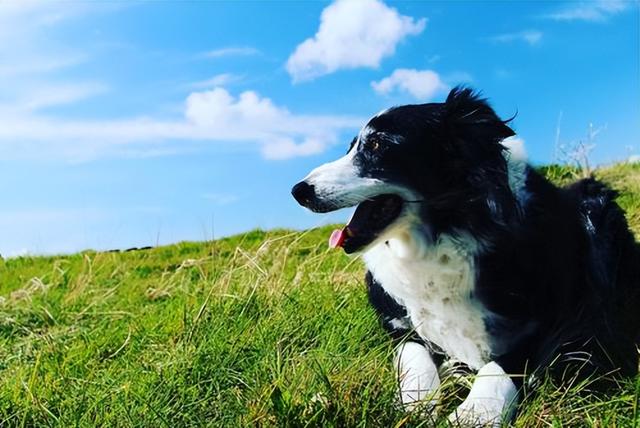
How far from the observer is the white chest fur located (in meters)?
3.59

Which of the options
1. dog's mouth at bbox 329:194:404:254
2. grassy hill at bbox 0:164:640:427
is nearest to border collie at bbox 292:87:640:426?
dog's mouth at bbox 329:194:404:254

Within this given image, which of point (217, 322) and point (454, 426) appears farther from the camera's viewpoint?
point (217, 322)

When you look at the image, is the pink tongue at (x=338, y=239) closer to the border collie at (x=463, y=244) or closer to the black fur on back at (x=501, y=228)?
the border collie at (x=463, y=244)

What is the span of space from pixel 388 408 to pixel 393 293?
0.92m

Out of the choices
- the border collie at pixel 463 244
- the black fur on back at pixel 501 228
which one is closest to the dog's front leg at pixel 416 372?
the border collie at pixel 463 244

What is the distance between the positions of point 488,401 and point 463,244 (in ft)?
2.20

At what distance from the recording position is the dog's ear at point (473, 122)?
365 centimetres

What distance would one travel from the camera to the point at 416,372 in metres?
3.64

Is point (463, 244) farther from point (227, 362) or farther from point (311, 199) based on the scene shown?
point (227, 362)

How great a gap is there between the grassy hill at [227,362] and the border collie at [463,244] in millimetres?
182

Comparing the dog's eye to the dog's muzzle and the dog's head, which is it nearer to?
the dog's head

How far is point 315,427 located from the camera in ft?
9.43

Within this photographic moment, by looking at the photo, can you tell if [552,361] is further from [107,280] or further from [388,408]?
[107,280]

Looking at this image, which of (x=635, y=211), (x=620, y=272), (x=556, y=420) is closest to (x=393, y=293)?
(x=556, y=420)
